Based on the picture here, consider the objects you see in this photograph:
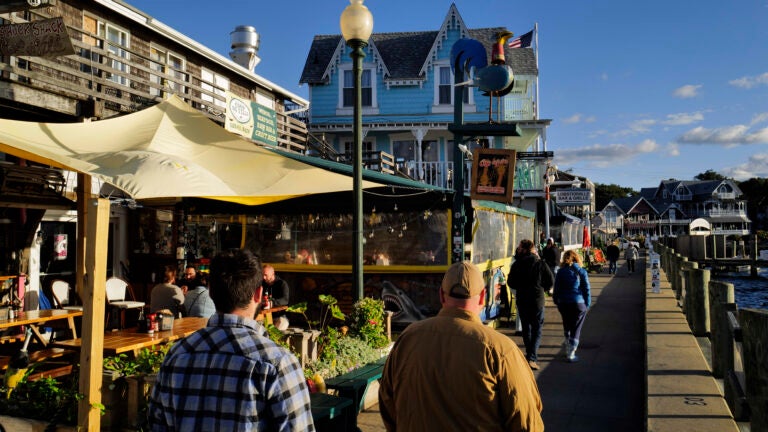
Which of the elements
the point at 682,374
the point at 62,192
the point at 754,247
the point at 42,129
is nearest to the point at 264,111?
the point at 62,192

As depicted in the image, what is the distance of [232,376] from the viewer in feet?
6.93

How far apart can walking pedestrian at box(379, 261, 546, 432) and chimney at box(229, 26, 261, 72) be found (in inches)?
780

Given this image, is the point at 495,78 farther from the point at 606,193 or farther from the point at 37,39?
the point at 606,193

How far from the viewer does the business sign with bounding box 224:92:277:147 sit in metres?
11.5

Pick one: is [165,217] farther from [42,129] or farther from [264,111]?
[42,129]

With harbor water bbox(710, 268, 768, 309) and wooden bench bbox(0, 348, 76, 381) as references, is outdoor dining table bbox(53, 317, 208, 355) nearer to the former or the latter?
wooden bench bbox(0, 348, 76, 381)

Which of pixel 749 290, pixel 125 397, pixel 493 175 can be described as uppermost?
pixel 493 175

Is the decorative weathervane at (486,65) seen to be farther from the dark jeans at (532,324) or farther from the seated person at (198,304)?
the seated person at (198,304)

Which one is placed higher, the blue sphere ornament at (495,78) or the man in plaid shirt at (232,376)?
the blue sphere ornament at (495,78)

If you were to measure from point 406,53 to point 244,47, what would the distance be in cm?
727

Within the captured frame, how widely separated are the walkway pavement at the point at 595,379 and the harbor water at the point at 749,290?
65.8 ft

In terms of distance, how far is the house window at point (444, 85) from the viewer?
2384 centimetres

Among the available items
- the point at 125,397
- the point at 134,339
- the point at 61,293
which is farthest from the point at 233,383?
the point at 61,293

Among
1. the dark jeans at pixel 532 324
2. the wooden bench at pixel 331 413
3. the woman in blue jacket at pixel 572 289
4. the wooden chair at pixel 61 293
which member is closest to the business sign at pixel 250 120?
the wooden chair at pixel 61 293
